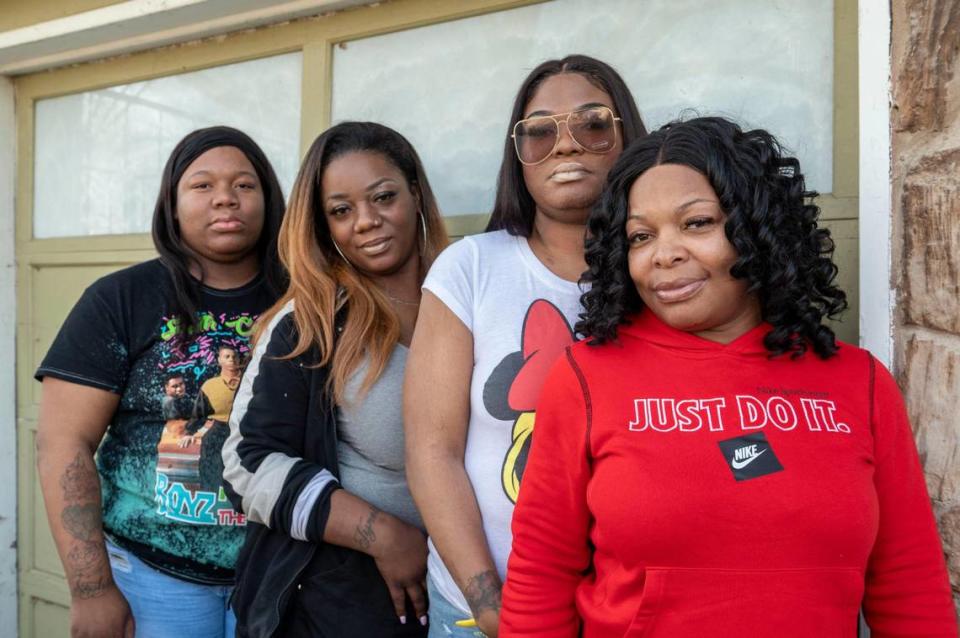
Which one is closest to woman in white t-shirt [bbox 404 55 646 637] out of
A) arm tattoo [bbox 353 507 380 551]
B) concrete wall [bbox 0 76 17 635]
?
arm tattoo [bbox 353 507 380 551]

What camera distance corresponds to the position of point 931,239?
1521 millimetres

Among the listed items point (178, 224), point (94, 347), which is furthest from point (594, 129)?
point (94, 347)

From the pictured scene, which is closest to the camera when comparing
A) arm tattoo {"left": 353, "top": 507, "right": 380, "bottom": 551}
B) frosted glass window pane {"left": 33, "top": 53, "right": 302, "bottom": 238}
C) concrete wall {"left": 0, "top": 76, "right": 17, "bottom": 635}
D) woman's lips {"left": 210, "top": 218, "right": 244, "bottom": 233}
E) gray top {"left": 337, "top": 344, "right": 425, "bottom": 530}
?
arm tattoo {"left": 353, "top": 507, "right": 380, "bottom": 551}

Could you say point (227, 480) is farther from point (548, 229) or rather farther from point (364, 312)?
point (548, 229)

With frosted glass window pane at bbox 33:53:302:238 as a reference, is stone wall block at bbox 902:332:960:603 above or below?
below

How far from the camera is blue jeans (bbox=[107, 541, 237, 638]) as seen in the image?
6.99 ft

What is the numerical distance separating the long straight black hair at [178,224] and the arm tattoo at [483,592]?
3.64 feet

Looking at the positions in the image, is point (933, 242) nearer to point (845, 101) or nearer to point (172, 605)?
point (845, 101)

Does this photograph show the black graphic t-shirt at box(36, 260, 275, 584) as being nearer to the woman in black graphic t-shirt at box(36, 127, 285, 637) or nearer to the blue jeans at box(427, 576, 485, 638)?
the woman in black graphic t-shirt at box(36, 127, 285, 637)

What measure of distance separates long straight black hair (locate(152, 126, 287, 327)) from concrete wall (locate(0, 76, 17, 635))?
1.72 meters

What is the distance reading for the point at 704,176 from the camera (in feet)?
4.51

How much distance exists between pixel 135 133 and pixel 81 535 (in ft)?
6.15

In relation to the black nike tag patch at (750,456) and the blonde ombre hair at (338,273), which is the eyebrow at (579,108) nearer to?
the blonde ombre hair at (338,273)

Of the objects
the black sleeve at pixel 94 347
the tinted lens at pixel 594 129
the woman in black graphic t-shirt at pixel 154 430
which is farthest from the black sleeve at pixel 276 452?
the tinted lens at pixel 594 129
